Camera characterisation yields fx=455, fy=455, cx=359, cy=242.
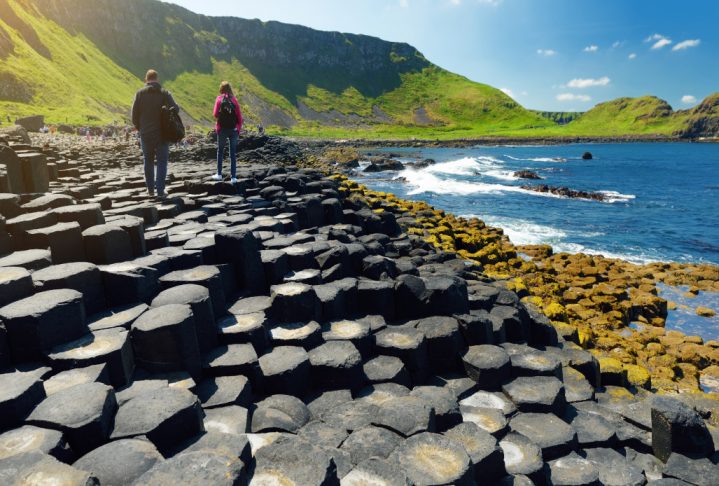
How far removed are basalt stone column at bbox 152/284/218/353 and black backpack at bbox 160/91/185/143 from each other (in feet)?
16.4

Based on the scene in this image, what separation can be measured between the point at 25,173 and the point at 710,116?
164 metres

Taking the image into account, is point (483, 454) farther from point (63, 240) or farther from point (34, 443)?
point (63, 240)

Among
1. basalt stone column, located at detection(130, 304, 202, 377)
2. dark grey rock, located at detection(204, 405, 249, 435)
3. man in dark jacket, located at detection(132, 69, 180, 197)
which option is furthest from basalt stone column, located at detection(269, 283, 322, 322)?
man in dark jacket, located at detection(132, 69, 180, 197)

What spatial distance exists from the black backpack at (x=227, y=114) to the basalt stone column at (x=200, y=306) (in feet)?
21.4

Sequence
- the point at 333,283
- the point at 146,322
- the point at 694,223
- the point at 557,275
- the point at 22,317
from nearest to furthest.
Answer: the point at 22,317 < the point at 146,322 < the point at 333,283 < the point at 557,275 < the point at 694,223

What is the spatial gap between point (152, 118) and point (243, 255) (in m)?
4.61

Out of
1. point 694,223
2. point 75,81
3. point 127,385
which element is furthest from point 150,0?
point 127,385

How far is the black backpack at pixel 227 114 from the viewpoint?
386 inches

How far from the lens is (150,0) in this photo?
5300 inches

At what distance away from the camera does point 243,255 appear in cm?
528

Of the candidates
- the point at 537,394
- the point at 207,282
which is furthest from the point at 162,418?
the point at 537,394

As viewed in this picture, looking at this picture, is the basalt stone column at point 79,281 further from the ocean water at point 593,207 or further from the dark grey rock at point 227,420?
the ocean water at point 593,207

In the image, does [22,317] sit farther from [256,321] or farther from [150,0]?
[150,0]

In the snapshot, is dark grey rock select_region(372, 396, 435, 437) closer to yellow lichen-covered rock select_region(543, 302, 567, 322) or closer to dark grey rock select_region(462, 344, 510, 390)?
dark grey rock select_region(462, 344, 510, 390)
